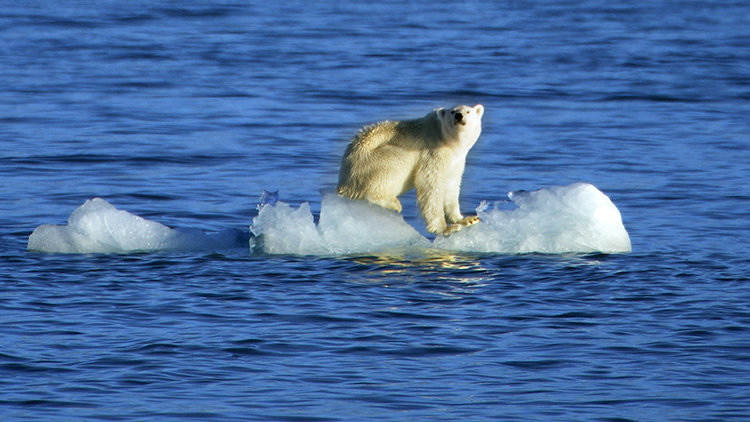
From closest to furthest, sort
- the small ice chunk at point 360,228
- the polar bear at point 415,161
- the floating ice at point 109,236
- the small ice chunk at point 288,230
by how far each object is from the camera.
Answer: the polar bear at point 415,161 → the small ice chunk at point 360,228 → the small ice chunk at point 288,230 → the floating ice at point 109,236

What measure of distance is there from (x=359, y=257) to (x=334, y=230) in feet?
0.93

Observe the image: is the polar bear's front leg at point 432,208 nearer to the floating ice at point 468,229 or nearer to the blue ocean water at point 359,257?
the floating ice at point 468,229

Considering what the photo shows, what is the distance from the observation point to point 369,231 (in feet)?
30.1

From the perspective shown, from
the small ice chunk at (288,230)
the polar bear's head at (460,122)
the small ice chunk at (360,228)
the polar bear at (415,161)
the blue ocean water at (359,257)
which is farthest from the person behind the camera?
the small ice chunk at (288,230)

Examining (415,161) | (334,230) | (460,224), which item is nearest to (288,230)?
(334,230)

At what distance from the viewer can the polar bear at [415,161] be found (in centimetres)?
902

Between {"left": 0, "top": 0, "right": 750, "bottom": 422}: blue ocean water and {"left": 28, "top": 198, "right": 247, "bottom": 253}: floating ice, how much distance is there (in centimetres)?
18

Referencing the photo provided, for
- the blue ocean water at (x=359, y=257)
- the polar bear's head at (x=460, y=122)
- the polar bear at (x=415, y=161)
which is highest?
the polar bear's head at (x=460, y=122)

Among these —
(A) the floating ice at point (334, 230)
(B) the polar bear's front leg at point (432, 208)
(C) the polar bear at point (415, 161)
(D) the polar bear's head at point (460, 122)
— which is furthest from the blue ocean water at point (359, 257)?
(D) the polar bear's head at point (460, 122)

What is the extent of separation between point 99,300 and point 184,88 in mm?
12078

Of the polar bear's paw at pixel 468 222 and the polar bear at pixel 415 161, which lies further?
the polar bear's paw at pixel 468 222

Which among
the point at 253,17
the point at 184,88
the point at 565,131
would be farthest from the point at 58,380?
the point at 253,17

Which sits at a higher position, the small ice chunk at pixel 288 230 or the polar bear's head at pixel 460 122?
the polar bear's head at pixel 460 122

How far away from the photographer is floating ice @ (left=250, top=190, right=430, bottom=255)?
9.16 m
